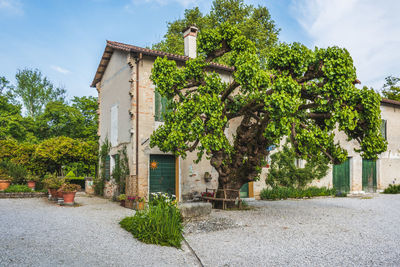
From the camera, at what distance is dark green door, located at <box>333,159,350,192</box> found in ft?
52.7

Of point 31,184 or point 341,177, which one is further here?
point 341,177

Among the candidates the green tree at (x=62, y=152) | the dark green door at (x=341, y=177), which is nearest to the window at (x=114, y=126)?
the green tree at (x=62, y=152)

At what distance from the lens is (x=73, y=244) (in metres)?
5.63

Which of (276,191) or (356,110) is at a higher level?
(356,110)

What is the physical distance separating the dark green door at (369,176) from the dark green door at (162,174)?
37.2 feet

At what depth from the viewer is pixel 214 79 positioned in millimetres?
8453

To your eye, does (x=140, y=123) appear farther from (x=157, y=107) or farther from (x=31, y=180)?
(x=31, y=180)

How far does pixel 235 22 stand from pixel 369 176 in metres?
15.4

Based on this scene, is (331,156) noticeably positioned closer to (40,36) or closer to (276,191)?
(276,191)

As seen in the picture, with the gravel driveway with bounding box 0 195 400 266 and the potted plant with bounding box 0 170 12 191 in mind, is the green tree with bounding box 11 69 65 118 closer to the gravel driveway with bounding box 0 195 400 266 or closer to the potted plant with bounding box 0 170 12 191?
the potted plant with bounding box 0 170 12 191

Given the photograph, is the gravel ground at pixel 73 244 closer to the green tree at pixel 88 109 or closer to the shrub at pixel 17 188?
the shrub at pixel 17 188

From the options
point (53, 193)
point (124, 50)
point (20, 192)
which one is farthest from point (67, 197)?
point (124, 50)

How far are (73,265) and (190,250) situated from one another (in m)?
1.99

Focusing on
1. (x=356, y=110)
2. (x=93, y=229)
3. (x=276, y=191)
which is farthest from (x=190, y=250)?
(x=276, y=191)
